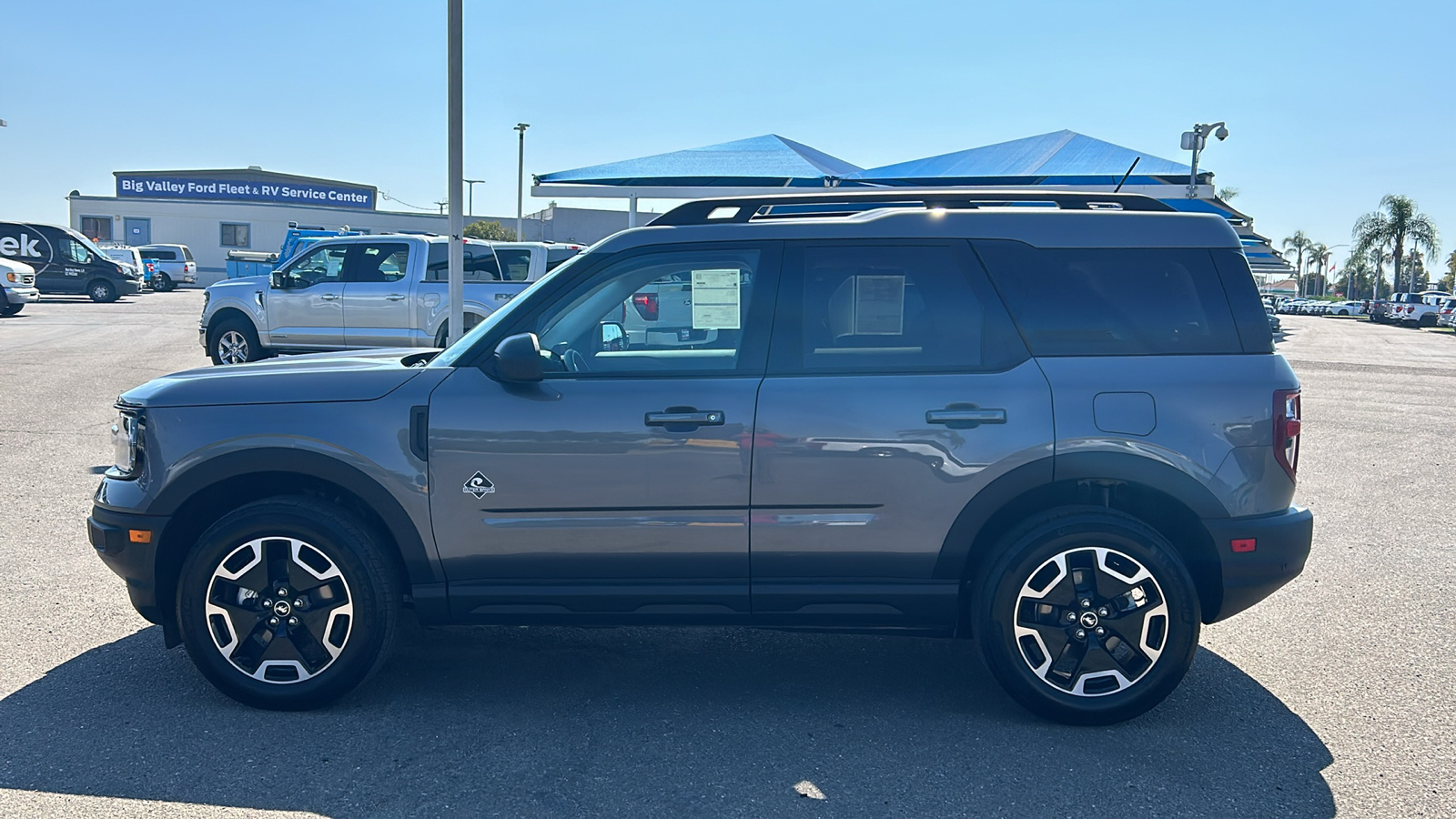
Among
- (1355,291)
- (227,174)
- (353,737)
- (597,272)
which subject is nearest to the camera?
(353,737)

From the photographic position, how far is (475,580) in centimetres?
405

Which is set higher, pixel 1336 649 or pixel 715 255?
pixel 715 255

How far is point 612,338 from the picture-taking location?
4453 millimetres

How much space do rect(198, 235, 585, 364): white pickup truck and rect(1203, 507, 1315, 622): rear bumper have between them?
1161 centimetres

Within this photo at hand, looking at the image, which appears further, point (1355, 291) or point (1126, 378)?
point (1355, 291)

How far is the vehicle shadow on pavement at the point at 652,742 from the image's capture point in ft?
11.3

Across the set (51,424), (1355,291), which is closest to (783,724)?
(51,424)

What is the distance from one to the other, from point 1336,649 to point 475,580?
12.2 ft

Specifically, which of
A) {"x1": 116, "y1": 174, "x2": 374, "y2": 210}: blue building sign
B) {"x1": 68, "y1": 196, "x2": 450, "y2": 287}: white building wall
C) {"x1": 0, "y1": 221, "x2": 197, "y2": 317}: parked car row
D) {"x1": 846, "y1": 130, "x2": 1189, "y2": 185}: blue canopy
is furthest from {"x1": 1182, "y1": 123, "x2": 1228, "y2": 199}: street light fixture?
{"x1": 116, "y1": 174, "x2": 374, "y2": 210}: blue building sign

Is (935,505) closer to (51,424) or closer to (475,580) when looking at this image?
(475,580)

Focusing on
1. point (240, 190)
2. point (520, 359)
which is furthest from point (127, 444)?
point (240, 190)

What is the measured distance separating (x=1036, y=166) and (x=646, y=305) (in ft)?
62.2

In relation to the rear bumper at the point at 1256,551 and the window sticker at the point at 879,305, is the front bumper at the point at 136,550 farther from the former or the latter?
the rear bumper at the point at 1256,551

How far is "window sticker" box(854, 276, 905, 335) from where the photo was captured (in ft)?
13.6
